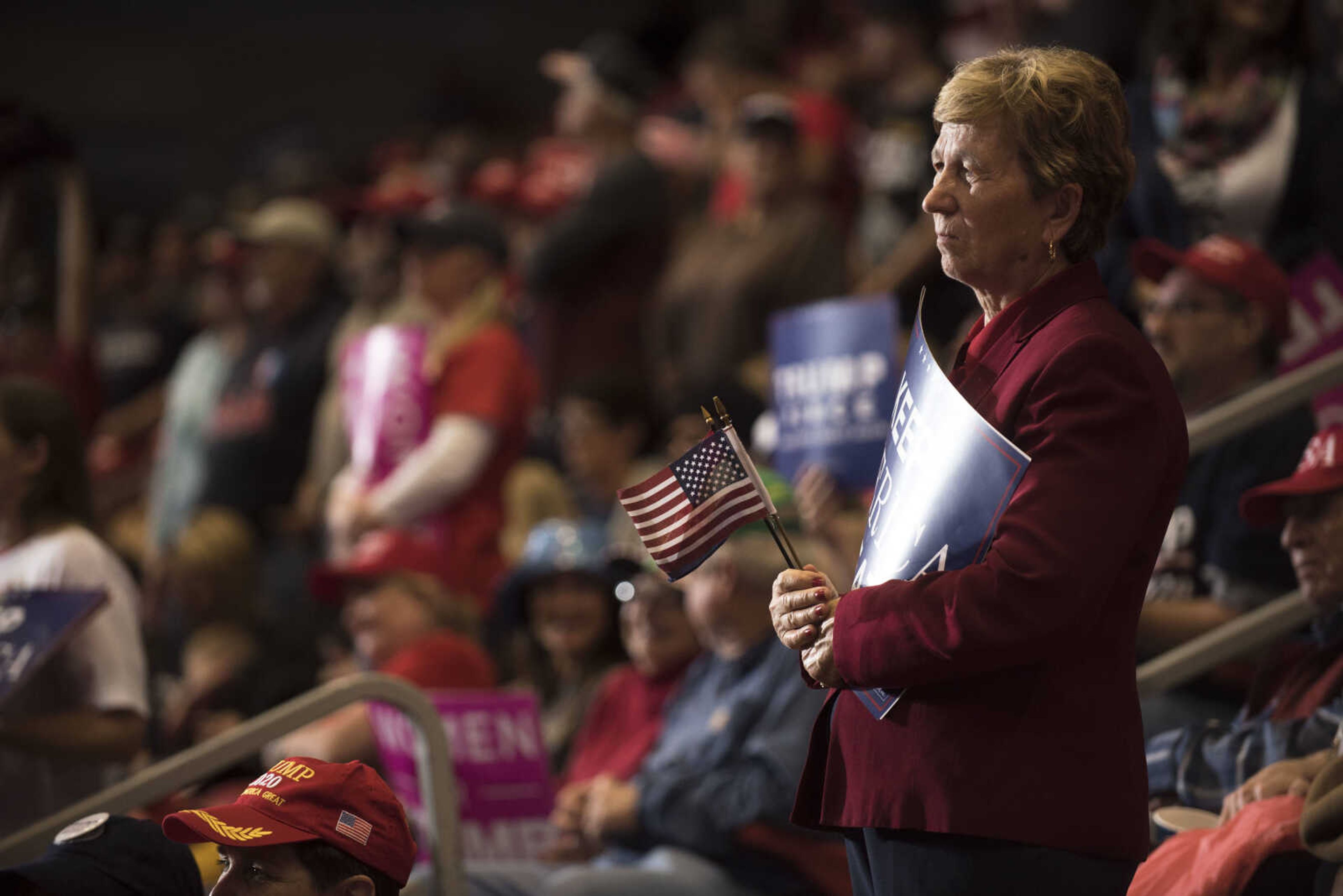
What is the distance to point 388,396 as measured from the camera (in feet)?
18.9

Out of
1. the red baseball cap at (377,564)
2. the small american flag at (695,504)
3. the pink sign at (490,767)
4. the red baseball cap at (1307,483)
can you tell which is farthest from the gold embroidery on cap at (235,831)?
the red baseball cap at (377,564)

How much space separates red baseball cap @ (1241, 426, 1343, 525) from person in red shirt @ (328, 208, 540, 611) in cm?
291

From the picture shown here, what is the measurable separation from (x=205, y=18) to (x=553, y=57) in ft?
25.5

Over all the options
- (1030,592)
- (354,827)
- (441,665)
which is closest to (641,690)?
(441,665)

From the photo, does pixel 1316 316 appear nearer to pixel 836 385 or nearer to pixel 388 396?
pixel 836 385

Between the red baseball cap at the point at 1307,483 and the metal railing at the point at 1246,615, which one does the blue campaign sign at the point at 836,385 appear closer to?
the metal railing at the point at 1246,615

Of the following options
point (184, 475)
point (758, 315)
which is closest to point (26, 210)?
point (184, 475)

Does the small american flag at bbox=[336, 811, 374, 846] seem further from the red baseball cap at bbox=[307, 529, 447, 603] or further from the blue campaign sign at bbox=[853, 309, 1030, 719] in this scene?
the red baseball cap at bbox=[307, 529, 447, 603]

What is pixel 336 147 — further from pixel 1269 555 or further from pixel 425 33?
pixel 1269 555

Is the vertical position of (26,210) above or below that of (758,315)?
above

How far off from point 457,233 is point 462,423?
76 centimetres

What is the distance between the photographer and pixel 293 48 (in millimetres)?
14086

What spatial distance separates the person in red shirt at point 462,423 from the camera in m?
5.61

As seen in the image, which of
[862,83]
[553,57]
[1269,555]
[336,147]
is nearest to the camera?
[1269,555]
